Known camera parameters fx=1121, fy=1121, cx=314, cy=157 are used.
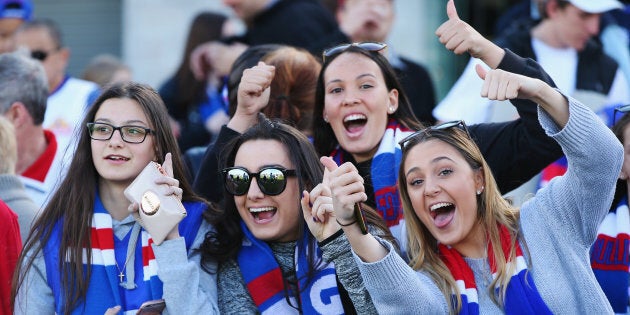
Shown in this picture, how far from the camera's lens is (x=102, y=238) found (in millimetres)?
4523

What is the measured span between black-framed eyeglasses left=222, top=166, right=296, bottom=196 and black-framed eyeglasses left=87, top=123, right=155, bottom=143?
0.42m

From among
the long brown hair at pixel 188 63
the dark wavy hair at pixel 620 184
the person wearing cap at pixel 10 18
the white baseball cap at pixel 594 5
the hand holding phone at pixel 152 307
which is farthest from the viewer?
the long brown hair at pixel 188 63

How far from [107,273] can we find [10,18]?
12.4 ft

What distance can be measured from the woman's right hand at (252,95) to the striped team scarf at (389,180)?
574mm

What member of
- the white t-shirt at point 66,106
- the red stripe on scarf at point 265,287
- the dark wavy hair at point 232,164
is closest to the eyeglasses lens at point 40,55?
the white t-shirt at point 66,106

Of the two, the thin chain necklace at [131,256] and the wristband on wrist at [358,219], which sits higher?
the wristband on wrist at [358,219]

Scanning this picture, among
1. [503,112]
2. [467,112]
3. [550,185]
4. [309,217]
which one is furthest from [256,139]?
[503,112]

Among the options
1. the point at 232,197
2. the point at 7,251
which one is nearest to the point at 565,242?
the point at 232,197

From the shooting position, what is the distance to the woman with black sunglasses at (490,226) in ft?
13.3

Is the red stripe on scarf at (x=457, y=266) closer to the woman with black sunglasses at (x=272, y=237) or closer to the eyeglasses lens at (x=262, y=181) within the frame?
the woman with black sunglasses at (x=272, y=237)

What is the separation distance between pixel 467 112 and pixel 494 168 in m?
1.01

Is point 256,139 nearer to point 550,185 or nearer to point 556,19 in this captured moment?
point 550,185

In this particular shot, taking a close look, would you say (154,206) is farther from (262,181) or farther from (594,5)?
(594,5)

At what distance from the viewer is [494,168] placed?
16.3ft
